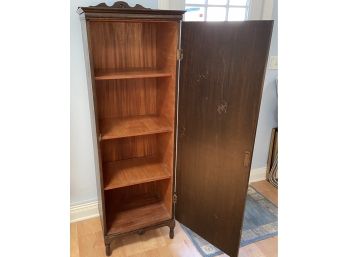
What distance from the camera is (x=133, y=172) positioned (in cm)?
175

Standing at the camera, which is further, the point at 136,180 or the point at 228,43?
the point at 136,180

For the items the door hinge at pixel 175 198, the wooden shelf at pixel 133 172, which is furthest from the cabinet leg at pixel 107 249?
the door hinge at pixel 175 198

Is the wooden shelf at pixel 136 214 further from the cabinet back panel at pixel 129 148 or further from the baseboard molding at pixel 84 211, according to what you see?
the cabinet back panel at pixel 129 148

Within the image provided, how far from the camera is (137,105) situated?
1.79 m

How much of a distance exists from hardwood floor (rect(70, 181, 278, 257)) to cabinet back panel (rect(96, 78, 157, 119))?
882 millimetres

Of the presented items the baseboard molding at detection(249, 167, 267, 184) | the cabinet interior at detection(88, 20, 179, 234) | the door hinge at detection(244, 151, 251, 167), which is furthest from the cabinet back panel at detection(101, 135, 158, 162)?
the baseboard molding at detection(249, 167, 267, 184)

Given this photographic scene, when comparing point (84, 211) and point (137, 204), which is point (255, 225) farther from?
point (84, 211)

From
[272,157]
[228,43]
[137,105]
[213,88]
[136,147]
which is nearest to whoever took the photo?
[228,43]

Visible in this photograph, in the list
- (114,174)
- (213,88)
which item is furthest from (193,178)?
(213,88)

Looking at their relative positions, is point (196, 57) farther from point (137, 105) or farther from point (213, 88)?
point (137, 105)

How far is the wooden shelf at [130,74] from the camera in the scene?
1412mm

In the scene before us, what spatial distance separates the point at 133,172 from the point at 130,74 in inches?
26.2

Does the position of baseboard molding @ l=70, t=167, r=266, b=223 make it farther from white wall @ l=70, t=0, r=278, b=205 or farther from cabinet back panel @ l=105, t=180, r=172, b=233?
cabinet back panel @ l=105, t=180, r=172, b=233

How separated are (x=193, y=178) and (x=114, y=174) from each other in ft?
1.74
